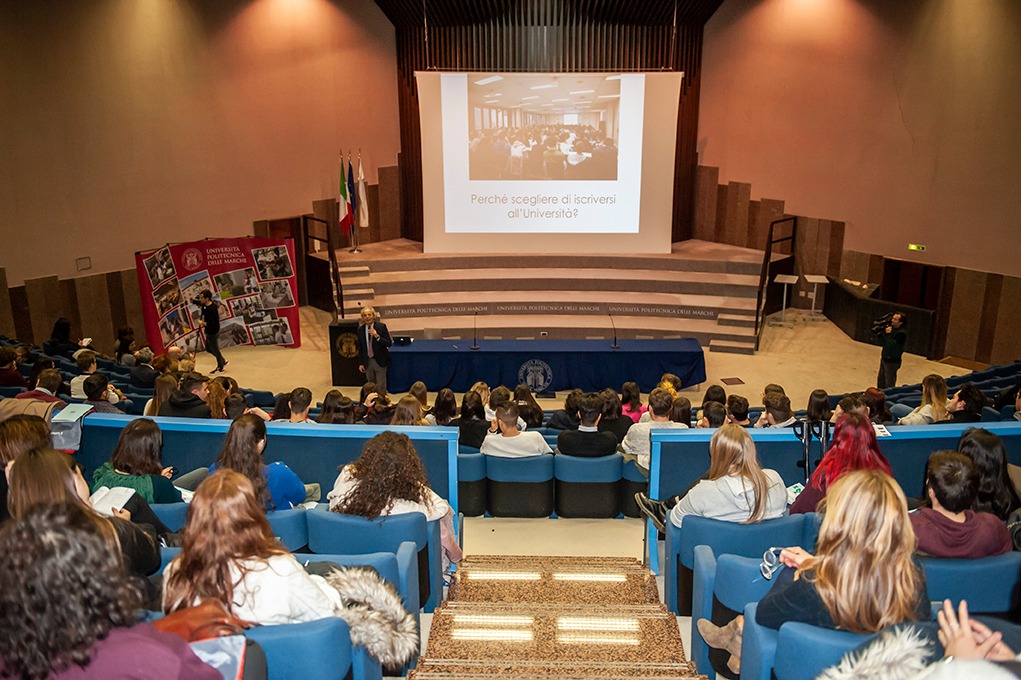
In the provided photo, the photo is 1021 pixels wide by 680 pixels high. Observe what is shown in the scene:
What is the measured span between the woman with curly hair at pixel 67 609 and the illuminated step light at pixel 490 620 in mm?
2032

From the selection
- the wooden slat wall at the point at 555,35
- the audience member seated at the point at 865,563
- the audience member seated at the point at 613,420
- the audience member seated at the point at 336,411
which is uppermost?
the wooden slat wall at the point at 555,35

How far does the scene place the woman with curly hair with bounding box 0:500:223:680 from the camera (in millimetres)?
1689

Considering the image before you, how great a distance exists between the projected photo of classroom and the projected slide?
2 cm

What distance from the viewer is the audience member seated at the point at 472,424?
5.93m

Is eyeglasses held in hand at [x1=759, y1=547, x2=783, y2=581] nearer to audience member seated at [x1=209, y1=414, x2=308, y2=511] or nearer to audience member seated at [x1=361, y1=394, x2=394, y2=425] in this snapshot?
audience member seated at [x1=209, y1=414, x2=308, y2=511]

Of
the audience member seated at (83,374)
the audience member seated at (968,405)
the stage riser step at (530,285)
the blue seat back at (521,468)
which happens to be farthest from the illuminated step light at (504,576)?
the stage riser step at (530,285)

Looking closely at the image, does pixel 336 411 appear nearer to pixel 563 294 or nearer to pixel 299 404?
pixel 299 404

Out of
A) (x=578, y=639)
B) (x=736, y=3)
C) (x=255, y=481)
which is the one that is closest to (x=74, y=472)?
(x=255, y=481)

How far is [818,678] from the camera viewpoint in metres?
2.15

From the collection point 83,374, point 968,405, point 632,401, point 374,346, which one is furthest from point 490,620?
point 374,346

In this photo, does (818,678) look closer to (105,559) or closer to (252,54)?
(105,559)

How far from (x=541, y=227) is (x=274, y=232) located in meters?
4.22

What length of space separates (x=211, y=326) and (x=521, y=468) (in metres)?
6.72

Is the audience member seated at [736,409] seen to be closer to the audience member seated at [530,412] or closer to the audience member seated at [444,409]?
the audience member seated at [530,412]
